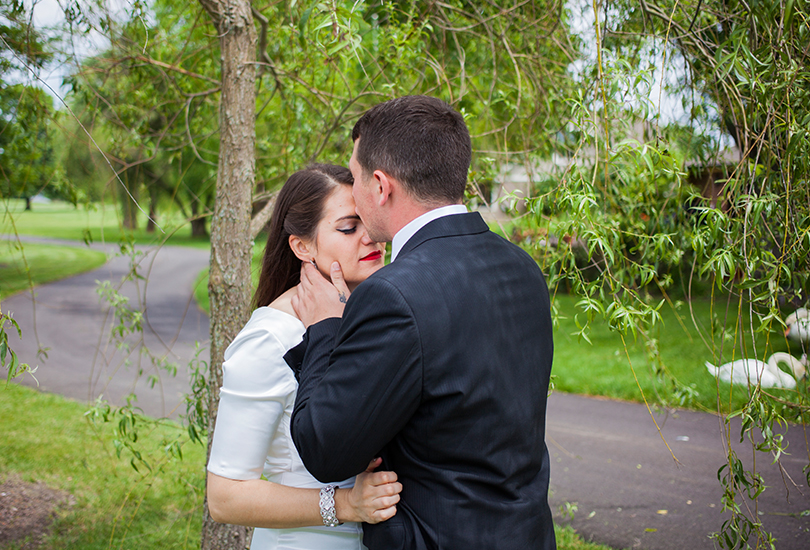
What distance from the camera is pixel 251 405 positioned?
1.71 m

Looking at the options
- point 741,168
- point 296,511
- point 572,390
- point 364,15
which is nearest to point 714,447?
point 572,390

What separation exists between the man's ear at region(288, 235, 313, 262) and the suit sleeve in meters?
0.78

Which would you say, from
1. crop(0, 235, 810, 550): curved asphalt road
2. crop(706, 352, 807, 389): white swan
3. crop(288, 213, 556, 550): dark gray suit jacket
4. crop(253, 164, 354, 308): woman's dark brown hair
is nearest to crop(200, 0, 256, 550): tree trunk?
crop(0, 235, 810, 550): curved asphalt road

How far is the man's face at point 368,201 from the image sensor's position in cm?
166

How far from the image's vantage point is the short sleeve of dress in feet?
5.57

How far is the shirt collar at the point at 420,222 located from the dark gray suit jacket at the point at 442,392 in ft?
0.09

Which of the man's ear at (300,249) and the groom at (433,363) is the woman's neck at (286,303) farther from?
the groom at (433,363)

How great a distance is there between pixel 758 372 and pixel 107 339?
8760mm

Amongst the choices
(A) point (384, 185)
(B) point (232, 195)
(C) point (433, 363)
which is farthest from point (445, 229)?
(B) point (232, 195)

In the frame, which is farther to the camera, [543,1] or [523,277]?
[543,1]

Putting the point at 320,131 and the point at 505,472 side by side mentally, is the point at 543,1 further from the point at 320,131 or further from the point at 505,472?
the point at 505,472

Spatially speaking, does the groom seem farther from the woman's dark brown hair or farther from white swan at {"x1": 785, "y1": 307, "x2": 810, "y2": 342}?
white swan at {"x1": 785, "y1": 307, "x2": 810, "y2": 342}

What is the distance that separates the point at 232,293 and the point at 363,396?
1.97 metres

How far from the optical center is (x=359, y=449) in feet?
4.43
